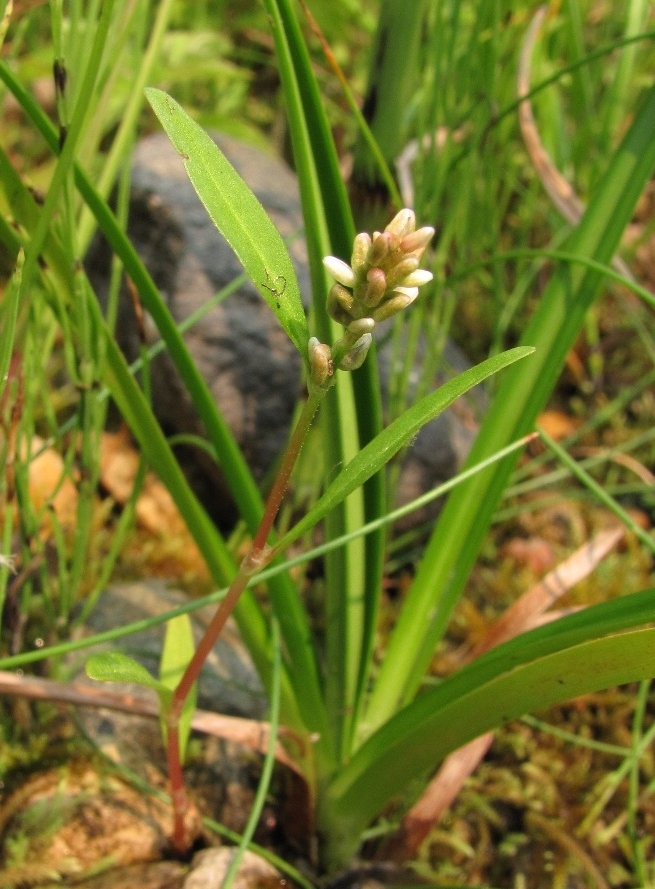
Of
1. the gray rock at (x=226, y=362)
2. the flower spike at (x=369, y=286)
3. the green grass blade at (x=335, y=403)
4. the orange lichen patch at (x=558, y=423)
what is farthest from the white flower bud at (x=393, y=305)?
the orange lichen patch at (x=558, y=423)

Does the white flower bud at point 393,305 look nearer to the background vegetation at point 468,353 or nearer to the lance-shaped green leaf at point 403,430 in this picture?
the lance-shaped green leaf at point 403,430

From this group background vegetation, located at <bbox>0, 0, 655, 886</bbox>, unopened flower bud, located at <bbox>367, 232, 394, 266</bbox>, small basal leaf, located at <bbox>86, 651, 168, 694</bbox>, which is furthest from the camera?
background vegetation, located at <bbox>0, 0, 655, 886</bbox>

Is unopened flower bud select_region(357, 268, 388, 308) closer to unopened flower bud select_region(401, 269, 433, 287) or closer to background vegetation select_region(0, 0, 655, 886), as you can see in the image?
unopened flower bud select_region(401, 269, 433, 287)

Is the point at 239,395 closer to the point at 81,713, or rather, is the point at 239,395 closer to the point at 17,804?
the point at 81,713

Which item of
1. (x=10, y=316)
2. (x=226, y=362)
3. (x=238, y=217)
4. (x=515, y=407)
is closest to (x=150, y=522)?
(x=226, y=362)

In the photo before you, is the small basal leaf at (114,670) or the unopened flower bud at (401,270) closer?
the unopened flower bud at (401,270)

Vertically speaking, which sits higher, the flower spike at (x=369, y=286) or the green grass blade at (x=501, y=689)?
the flower spike at (x=369, y=286)

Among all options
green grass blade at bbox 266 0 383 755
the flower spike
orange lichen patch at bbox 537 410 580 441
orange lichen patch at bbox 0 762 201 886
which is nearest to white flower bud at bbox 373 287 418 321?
the flower spike
